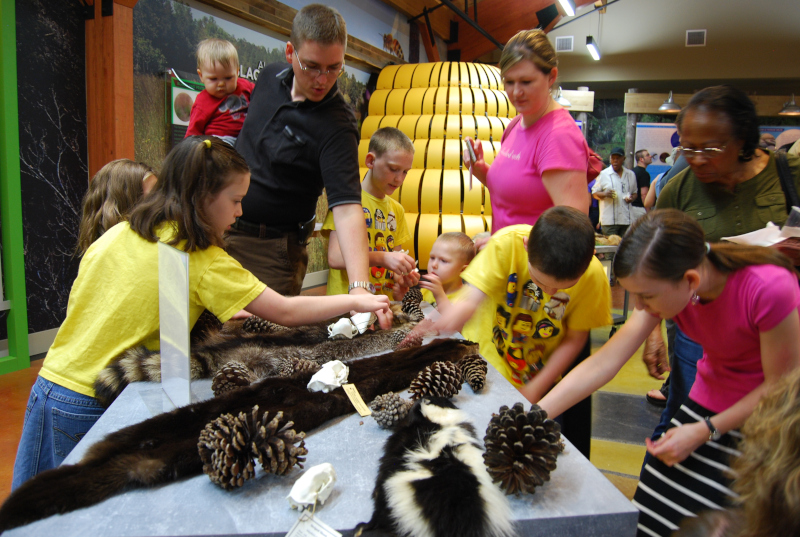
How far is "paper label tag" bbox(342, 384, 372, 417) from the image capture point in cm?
125

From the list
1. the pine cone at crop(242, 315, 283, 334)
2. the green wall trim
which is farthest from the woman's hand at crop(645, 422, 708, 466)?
the green wall trim

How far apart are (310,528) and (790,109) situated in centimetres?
1441

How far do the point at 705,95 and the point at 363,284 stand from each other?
128 cm

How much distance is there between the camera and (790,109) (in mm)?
11547

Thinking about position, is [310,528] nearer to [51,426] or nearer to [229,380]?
[229,380]

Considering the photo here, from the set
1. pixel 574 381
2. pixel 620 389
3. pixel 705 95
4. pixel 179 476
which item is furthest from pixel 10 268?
pixel 620 389

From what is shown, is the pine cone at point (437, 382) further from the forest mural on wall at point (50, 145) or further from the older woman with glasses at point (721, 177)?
the forest mural on wall at point (50, 145)

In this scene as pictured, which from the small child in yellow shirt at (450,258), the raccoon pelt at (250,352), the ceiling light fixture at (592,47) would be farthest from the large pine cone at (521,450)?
the ceiling light fixture at (592,47)

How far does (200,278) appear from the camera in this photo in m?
1.45

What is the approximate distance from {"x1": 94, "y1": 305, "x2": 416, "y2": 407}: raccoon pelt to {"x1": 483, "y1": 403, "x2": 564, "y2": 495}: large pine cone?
701 mm

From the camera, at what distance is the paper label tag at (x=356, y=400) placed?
1.25 m

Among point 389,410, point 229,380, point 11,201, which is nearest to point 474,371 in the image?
point 389,410

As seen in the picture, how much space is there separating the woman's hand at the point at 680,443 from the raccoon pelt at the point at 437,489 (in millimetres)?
532

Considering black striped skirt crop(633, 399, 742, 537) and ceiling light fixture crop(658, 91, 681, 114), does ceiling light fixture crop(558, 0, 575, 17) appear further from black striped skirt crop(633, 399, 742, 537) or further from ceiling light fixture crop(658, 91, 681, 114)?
black striped skirt crop(633, 399, 742, 537)
